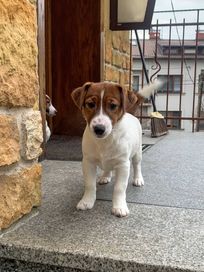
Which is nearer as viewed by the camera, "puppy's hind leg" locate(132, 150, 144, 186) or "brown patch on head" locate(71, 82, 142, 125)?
"brown patch on head" locate(71, 82, 142, 125)

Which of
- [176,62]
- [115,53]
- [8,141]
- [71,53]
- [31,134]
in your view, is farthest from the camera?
[176,62]

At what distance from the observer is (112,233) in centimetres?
118

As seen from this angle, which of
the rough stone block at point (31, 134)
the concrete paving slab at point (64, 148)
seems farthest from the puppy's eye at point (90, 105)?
the concrete paving slab at point (64, 148)

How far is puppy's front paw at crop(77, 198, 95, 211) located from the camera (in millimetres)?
1392

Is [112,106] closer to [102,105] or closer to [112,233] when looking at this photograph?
[102,105]

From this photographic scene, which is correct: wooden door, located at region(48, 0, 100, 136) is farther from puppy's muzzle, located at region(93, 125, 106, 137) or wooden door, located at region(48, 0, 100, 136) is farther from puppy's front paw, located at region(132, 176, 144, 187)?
puppy's muzzle, located at region(93, 125, 106, 137)

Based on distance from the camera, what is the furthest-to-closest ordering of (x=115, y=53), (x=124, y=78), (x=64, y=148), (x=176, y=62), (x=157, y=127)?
(x=176, y=62)
(x=157, y=127)
(x=124, y=78)
(x=115, y=53)
(x=64, y=148)

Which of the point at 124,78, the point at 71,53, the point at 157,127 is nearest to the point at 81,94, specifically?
the point at 71,53

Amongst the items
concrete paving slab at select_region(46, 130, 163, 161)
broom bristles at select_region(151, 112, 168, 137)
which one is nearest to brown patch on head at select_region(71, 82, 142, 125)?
concrete paving slab at select_region(46, 130, 163, 161)

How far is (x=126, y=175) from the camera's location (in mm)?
1438

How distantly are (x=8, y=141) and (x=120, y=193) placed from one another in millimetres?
477

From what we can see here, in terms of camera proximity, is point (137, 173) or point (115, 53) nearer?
point (137, 173)

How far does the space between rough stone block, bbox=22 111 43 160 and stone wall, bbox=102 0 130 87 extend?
1.58m

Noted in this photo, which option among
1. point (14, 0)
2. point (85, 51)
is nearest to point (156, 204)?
point (14, 0)
